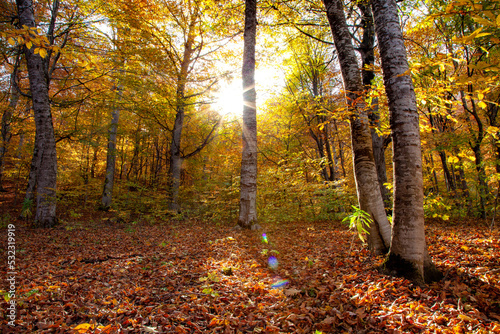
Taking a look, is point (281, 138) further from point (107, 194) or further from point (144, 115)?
point (107, 194)

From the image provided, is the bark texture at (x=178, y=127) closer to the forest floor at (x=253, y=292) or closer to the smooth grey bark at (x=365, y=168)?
the forest floor at (x=253, y=292)

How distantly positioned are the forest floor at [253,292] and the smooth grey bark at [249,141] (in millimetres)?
1862

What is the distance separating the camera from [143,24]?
346 inches

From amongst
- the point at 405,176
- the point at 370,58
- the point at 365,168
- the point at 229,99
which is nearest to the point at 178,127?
the point at 229,99

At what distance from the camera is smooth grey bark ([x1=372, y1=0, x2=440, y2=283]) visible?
2570 millimetres

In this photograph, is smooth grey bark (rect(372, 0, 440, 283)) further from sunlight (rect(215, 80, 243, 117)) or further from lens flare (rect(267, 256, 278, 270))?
sunlight (rect(215, 80, 243, 117))

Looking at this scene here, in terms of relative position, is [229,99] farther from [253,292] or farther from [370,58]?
[253,292]

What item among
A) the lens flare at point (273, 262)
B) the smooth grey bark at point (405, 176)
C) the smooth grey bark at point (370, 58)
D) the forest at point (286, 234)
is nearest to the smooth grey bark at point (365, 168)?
the forest at point (286, 234)

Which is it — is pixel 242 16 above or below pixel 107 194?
above

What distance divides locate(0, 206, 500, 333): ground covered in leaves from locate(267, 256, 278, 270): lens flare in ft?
0.12

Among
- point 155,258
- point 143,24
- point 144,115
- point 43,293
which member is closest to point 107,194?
point 144,115

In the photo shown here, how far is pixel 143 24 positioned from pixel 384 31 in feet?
30.9

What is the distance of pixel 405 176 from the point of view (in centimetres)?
260

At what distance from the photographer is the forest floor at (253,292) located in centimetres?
200
